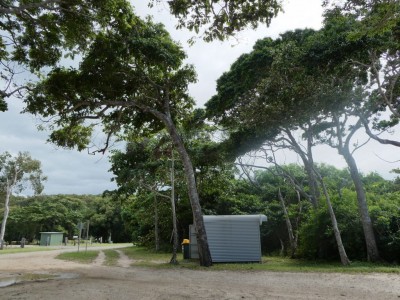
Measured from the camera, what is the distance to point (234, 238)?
1606cm

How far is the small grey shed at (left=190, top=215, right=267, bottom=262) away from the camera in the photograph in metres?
16.0

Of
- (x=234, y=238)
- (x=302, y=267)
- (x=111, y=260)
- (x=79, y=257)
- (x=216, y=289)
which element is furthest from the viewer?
(x=79, y=257)

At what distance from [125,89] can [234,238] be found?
8893 millimetres

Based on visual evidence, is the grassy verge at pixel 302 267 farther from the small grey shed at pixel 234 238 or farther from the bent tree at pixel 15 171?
the bent tree at pixel 15 171

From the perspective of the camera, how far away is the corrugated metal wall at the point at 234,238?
1596 cm

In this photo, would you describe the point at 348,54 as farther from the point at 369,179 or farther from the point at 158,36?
the point at 369,179

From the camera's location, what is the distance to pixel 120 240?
6300cm

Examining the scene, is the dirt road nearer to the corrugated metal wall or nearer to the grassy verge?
the grassy verge

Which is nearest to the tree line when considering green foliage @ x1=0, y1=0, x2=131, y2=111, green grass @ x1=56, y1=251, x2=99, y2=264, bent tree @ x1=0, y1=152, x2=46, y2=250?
green foliage @ x1=0, y1=0, x2=131, y2=111

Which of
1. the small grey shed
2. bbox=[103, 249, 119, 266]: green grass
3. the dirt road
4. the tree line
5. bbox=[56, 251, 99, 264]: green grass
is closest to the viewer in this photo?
the dirt road

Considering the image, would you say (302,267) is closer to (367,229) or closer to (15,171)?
(367,229)

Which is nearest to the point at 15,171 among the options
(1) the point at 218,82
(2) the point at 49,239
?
(2) the point at 49,239

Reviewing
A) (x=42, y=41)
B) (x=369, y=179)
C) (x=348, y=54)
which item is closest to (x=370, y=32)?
(x=348, y=54)

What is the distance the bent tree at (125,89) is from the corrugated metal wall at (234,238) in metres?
2.01
